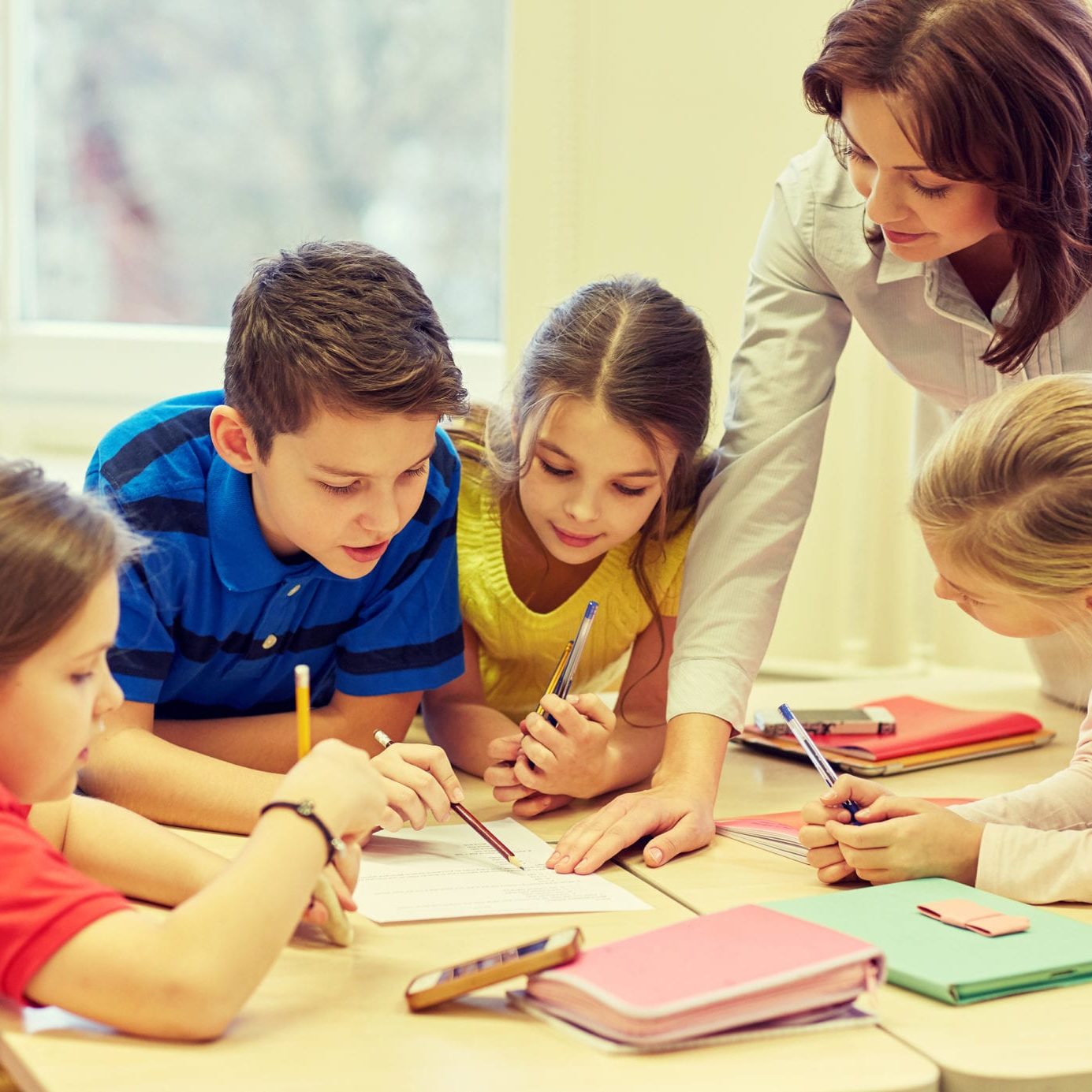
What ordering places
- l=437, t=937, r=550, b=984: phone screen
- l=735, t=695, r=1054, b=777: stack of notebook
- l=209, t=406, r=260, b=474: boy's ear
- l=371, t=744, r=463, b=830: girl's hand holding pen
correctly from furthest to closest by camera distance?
l=735, t=695, r=1054, b=777: stack of notebook < l=209, t=406, r=260, b=474: boy's ear < l=371, t=744, r=463, b=830: girl's hand holding pen < l=437, t=937, r=550, b=984: phone screen

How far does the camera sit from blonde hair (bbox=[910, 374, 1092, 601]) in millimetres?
1191

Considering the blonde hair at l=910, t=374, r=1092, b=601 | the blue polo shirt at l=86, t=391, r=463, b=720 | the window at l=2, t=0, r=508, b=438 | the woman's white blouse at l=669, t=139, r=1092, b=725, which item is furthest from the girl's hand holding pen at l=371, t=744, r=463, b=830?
the window at l=2, t=0, r=508, b=438

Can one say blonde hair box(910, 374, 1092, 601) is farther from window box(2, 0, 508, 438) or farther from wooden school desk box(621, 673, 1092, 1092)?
window box(2, 0, 508, 438)

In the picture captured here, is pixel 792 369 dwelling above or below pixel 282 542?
above

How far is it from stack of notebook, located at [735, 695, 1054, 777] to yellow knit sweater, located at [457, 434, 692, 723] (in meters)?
0.20

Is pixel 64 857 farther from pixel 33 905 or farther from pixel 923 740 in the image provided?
pixel 923 740

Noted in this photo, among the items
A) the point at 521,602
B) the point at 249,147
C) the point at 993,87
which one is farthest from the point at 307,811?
the point at 249,147

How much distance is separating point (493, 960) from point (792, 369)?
920mm

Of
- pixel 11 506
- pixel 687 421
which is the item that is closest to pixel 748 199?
pixel 687 421

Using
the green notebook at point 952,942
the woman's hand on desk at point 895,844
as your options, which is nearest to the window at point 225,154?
the woman's hand on desk at point 895,844

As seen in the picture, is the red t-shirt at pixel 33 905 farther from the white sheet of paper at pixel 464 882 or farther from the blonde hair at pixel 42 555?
the white sheet of paper at pixel 464 882

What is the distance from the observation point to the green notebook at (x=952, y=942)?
101 cm

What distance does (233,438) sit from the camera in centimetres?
140

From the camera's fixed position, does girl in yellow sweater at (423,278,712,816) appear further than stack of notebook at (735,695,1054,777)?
No
